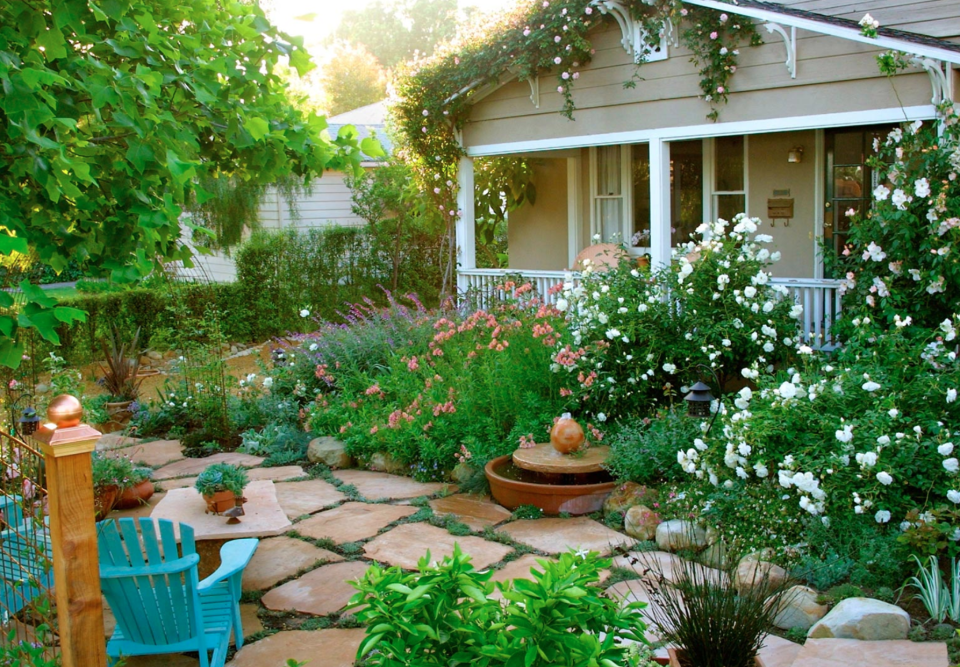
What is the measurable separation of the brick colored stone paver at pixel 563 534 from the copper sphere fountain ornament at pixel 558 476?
157 millimetres

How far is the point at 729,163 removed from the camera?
1023 centimetres

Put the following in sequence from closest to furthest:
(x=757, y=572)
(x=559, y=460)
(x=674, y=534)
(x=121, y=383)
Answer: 1. (x=757, y=572)
2. (x=674, y=534)
3. (x=559, y=460)
4. (x=121, y=383)

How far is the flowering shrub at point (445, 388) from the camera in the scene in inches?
264

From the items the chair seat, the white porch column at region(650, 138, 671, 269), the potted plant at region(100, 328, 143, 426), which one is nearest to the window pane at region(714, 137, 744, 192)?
the white porch column at region(650, 138, 671, 269)

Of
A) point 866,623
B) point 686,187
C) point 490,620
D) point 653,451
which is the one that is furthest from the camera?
point 686,187

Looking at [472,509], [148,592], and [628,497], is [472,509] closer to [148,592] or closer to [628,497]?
[628,497]

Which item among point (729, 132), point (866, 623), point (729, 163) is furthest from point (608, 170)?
point (866, 623)

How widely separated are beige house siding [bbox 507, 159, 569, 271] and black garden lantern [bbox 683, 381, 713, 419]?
21.7ft

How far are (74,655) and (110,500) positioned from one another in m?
3.02

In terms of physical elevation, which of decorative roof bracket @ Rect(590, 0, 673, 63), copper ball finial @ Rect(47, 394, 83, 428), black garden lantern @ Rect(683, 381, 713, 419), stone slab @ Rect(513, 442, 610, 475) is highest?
decorative roof bracket @ Rect(590, 0, 673, 63)

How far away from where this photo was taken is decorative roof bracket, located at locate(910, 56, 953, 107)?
6.55 metres

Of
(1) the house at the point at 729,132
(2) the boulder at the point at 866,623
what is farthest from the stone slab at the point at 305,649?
(1) the house at the point at 729,132

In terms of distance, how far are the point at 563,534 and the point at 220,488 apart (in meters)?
2.00

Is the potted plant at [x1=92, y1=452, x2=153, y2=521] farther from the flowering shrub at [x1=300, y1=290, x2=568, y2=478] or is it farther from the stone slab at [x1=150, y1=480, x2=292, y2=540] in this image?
the flowering shrub at [x1=300, y1=290, x2=568, y2=478]
